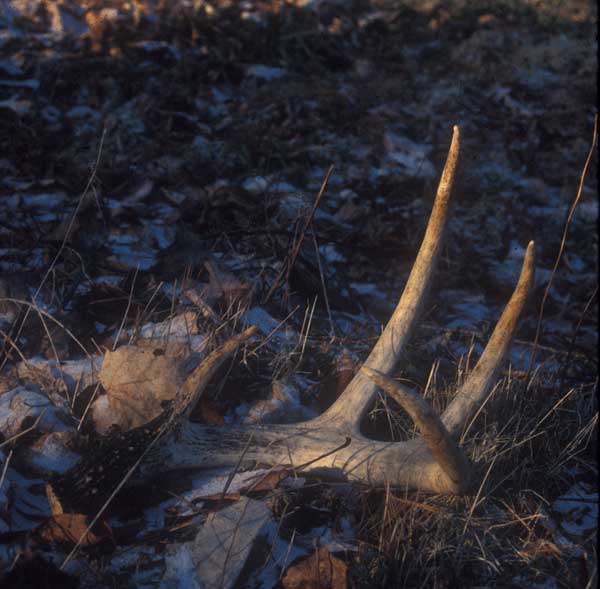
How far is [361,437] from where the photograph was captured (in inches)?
75.5

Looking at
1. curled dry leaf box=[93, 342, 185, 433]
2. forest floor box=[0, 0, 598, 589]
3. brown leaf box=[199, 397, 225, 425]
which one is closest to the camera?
forest floor box=[0, 0, 598, 589]

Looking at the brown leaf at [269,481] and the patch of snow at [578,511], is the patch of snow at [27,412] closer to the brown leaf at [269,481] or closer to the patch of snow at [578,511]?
the brown leaf at [269,481]

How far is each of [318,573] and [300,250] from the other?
4.99ft

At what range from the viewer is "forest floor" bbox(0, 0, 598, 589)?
1.75 meters

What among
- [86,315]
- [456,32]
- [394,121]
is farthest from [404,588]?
[456,32]

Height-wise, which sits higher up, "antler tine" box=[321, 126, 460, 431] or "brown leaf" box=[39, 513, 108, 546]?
"antler tine" box=[321, 126, 460, 431]

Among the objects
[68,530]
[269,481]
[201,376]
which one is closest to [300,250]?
[201,376]

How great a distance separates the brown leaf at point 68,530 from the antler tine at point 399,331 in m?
0.72

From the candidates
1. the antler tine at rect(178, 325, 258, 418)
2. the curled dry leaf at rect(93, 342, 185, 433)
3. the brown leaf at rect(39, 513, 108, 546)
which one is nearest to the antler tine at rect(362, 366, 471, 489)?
the antler tine at rect(178, 325, 258, 418)

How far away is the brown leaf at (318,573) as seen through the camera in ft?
5.20

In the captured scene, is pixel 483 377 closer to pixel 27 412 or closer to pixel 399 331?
pixel 399 331

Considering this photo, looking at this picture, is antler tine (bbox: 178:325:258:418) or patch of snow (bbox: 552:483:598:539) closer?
antler tine (bbox: 178:325:258:418)

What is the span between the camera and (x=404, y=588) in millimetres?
1647

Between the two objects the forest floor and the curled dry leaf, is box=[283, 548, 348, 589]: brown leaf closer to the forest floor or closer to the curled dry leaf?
the forest floor
